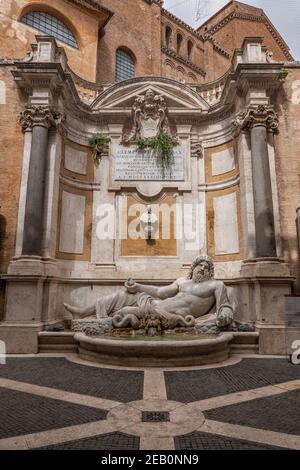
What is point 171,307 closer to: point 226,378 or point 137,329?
point 137,329

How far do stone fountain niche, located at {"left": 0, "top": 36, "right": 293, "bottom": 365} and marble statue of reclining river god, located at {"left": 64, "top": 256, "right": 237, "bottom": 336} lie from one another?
0.57 metres

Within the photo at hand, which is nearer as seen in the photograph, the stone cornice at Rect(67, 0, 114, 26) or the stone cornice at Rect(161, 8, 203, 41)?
the stone cornice at Rect(67, 0, 114, 26)

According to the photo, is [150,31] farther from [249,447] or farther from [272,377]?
[249,447]

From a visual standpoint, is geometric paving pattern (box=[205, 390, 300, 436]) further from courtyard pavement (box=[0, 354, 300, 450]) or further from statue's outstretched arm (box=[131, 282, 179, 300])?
statue's outstretched arm (box=[131, 282, 179, 300])

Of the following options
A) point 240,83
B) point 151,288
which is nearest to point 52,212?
point 151,288

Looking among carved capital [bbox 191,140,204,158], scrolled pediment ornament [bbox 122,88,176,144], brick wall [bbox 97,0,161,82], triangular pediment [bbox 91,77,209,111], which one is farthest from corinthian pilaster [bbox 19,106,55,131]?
brick wall [bbox 97,0,161,82]

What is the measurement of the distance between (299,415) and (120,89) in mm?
10931

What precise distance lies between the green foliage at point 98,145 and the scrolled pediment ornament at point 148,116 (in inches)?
27.8

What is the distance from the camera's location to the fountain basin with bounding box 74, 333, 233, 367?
20.1 ft

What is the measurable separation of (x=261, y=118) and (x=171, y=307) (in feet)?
20.1

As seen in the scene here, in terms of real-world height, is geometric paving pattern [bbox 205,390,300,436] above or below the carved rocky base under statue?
below

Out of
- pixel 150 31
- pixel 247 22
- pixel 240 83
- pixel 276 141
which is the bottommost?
pixel 276 141

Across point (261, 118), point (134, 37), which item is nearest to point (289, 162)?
point (261, 118)
